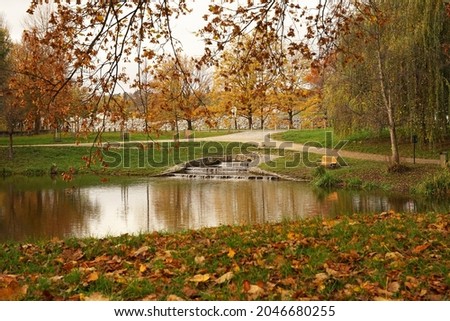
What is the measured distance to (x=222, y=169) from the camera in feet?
72.0

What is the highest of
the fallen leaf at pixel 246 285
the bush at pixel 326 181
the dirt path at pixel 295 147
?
the dirt path at pixel 295 147

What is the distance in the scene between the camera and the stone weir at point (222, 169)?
66.9 feet

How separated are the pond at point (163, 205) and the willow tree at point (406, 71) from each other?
432cm

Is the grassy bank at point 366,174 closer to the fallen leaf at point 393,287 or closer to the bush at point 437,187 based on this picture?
the bush at point 437,187

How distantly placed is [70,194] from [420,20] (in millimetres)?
14067

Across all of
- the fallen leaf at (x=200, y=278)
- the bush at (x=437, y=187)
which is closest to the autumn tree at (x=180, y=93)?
the fallen leaf at (x=200, y=278)

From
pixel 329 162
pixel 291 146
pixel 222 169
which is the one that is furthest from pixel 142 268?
pixel 291 146

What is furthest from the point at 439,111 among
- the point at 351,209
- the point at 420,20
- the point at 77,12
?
the point at 77,12

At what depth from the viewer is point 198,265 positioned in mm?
4383

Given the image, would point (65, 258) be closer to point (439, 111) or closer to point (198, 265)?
point (198, 265)

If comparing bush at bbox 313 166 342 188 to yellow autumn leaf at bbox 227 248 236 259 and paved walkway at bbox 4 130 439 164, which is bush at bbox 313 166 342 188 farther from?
yellow autumn leaf at bbox 227 248 236 259

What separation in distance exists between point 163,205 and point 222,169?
868 centimetres

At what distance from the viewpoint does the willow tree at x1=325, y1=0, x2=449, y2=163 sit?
17.1 meters

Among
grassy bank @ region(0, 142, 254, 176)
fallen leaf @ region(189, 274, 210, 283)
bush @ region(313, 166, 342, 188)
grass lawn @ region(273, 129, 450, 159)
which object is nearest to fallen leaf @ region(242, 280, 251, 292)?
fallen leaf @ region(189, 274, 210, 283)
